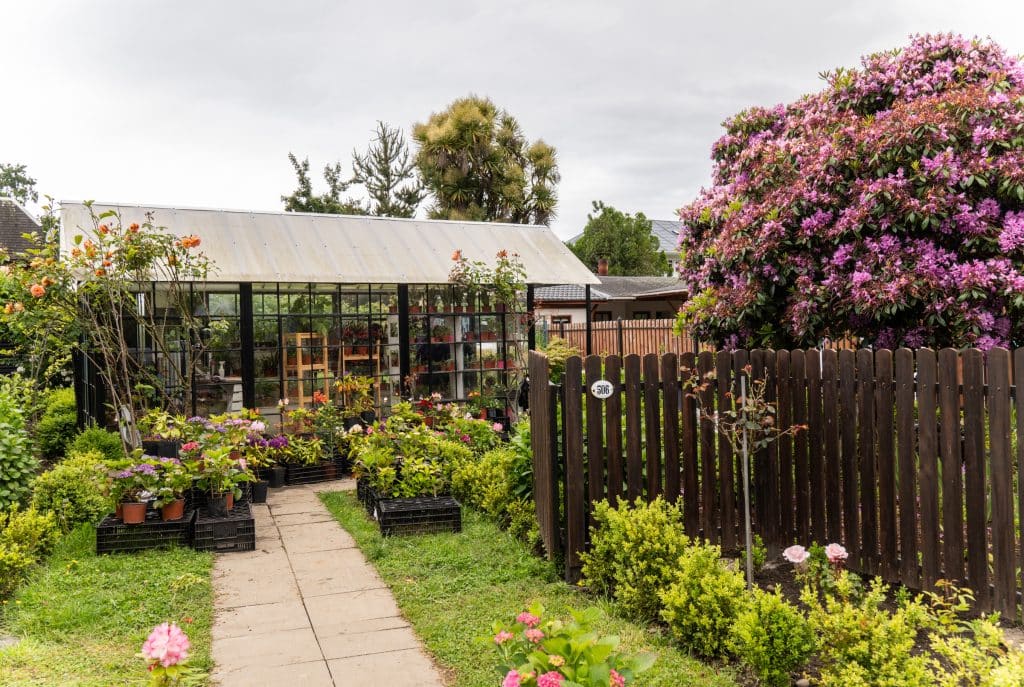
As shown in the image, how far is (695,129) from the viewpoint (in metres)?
11.9

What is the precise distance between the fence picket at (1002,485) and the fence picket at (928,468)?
0.82ft

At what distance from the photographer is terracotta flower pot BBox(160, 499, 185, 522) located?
543 centimetres

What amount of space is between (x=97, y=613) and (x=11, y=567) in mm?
643

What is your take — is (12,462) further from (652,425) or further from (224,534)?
(652,425)

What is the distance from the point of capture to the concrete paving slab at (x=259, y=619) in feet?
12.6

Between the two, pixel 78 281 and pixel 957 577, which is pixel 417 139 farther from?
pixel 957 577

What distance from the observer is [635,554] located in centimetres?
375

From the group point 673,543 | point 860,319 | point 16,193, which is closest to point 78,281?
point 673,543

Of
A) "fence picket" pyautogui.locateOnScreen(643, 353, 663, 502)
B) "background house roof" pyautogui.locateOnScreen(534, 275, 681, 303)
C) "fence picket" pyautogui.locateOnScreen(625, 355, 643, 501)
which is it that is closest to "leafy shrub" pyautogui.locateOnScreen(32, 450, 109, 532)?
"fence picket" pyautogui.locateOnScreen(625, 355, 643, 501)

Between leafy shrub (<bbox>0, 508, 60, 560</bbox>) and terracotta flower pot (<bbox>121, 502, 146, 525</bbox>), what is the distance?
1.44ft

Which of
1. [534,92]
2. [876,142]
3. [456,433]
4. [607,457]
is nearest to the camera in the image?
[607,457]

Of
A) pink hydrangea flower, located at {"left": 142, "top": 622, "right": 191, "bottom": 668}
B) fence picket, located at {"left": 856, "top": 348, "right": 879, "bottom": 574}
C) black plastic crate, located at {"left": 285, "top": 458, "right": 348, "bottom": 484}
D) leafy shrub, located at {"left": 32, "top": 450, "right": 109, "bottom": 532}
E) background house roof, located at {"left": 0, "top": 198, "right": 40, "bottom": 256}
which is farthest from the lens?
background house roof, located at {"left": 0, "top": 198, "right": 40, "bottom": 256}

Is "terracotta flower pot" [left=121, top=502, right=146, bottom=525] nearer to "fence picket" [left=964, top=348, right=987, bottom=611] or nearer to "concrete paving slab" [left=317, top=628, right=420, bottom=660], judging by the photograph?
"concrete paving slab" [left=317, top=628, right=420, bottom=660]

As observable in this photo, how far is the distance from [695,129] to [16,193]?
43053mm
